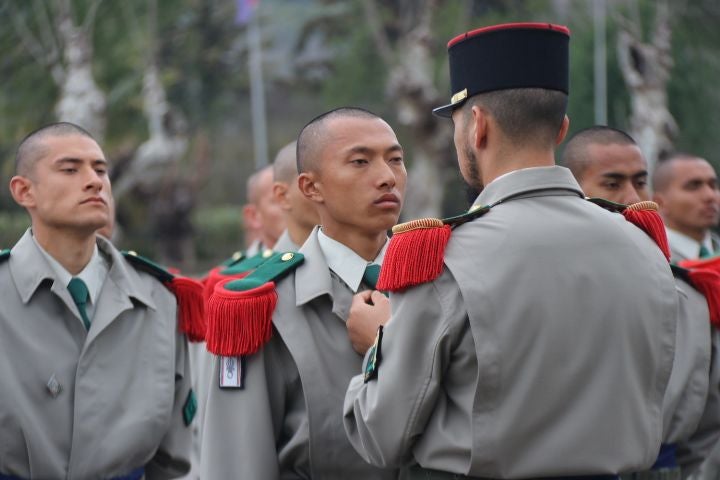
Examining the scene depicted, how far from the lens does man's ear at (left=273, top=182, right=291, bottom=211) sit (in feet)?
15.1

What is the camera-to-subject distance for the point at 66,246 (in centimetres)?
345

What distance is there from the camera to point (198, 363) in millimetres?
5336

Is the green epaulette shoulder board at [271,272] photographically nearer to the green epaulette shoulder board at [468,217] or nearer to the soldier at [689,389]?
the green epaulette shoulder board at [468,217]

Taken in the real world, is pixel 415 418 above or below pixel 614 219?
below

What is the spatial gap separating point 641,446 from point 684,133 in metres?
17.5

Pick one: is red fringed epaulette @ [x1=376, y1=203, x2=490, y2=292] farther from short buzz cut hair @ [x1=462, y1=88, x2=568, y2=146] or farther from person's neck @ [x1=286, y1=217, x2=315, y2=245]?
person's neck @ [x1=286, y1=217, x2=315, y2=245]

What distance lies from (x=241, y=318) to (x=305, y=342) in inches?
8.2

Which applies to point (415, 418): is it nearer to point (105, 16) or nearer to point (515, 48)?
point (515, 48)

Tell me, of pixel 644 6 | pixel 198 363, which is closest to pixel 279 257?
pixel 198 363

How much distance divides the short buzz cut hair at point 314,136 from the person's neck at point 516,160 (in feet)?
2.95

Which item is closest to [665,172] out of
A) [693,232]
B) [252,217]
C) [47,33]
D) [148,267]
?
[693,232]

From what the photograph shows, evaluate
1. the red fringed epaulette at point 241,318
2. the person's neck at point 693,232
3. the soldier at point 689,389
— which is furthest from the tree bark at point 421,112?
the red fringed epaulette at point 241,318

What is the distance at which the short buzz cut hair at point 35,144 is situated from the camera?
11.8ft

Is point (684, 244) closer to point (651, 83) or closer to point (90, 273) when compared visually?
point (90, 273)
